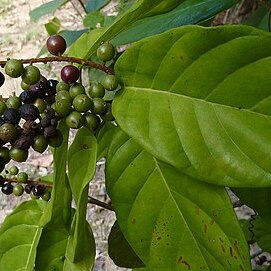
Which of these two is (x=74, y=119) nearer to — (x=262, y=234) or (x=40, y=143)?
(x=40, y=143)

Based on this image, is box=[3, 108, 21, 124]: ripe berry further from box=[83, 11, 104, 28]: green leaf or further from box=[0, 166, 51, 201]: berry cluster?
box=[83, 11, 104, 28]: green leaf

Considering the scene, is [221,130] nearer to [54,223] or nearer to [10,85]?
[54,223]

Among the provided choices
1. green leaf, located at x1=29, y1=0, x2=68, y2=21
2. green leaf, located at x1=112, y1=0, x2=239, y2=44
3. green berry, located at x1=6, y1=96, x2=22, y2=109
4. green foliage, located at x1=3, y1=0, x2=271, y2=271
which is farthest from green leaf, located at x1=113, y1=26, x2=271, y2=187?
green leaf, located at x1=29, y1=0, x2=68, y2=21

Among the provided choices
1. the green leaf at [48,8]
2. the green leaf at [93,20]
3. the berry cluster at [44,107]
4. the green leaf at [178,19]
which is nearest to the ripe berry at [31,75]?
the berry cluster at [44,107]

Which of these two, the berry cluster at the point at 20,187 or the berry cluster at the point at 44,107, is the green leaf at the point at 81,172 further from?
the berry cluster at the point at 20,187

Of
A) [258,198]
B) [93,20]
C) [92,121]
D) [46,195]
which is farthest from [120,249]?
[93,20]

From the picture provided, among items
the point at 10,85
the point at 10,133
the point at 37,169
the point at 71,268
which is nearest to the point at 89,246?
the point at 71,268
